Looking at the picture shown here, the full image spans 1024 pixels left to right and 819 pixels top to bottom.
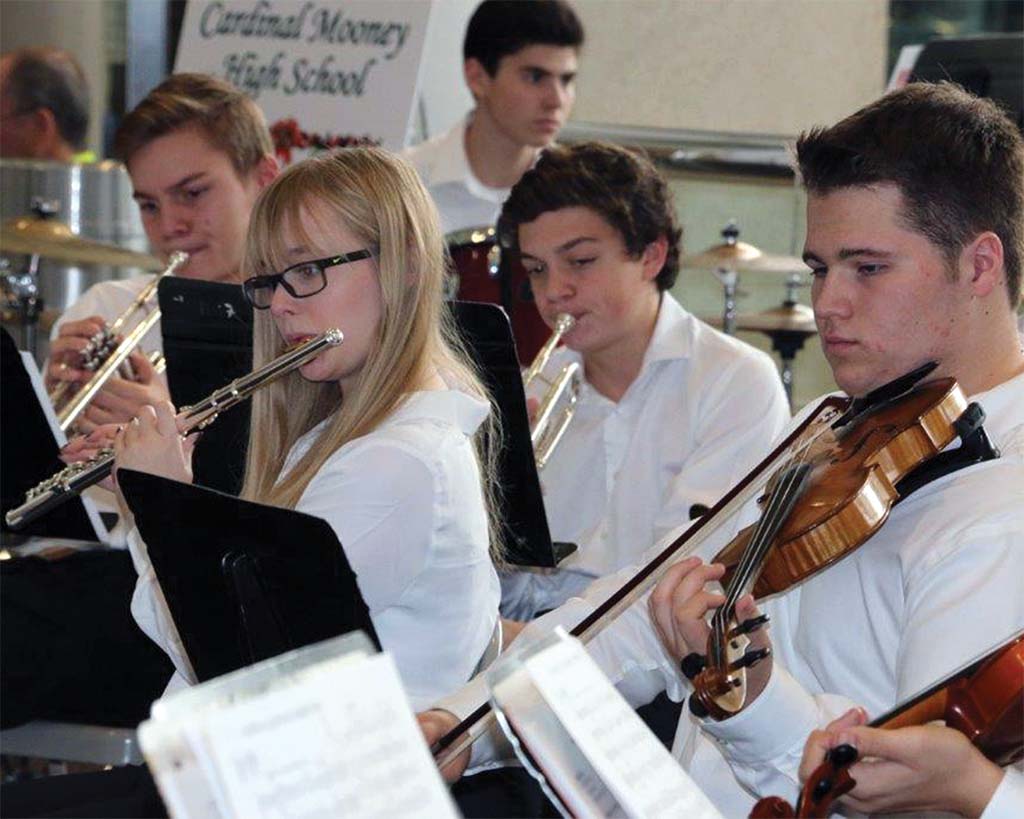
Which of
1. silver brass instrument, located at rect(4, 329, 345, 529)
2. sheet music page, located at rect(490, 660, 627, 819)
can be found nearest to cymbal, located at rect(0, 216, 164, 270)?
silver brass instrument, located at rect(4, 329, 345, 529)

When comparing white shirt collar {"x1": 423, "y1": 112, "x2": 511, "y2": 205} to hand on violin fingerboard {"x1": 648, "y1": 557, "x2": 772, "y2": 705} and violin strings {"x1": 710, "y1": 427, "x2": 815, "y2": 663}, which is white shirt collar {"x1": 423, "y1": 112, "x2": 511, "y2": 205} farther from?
hand on violin fingerboard {"x1": 648, "y1": 557, "x2": 772, "y2": 705}

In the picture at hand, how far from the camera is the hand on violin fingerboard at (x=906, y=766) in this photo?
3.34ft

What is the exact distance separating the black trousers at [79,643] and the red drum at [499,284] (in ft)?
2.71

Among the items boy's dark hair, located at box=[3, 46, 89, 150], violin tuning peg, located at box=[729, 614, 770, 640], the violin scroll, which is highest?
the violin scroll

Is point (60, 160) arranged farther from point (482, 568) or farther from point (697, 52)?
point (482, 568)

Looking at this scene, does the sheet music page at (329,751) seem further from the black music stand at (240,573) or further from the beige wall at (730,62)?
the beige wall at (730,62)

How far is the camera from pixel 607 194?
2.61 meters

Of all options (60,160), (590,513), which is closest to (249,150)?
(590,513)

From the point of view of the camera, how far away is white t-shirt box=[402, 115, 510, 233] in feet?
12.4

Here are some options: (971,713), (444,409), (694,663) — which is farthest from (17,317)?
(971,713)

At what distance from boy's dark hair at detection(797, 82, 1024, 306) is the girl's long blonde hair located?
1.56ft

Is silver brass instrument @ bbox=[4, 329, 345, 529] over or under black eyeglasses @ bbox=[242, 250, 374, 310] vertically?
under

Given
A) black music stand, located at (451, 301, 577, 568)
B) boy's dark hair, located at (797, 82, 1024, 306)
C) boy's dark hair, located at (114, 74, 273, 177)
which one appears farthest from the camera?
boy's dark hair, located at (114, 74, 273, 177)

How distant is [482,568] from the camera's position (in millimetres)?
1753
